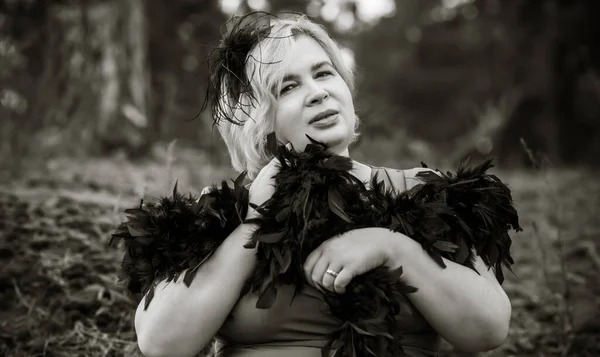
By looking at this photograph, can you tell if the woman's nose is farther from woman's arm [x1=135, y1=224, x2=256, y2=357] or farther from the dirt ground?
the dirt ground

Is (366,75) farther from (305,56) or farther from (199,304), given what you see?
(199,304)

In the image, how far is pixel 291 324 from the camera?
6.40 ft

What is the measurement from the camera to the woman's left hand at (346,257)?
184 centimetres

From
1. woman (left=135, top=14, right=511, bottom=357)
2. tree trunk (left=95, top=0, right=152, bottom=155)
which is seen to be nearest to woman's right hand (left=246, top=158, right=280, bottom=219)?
woman (left=135, top=14, right=511, bottom=357)

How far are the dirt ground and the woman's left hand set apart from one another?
48.8 inches

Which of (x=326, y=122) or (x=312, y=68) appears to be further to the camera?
(x=312, y=68)

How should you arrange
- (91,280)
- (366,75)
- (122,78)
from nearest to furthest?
(91,280)
(122,78)
(366,75)

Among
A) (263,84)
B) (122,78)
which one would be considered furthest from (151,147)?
(263,84)

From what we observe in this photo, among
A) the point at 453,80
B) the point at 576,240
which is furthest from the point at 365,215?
the point at 453,80

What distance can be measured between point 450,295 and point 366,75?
64.4 feet

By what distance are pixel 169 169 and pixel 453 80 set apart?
1855 cm

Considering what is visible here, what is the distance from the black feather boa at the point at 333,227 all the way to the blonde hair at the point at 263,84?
38 cm

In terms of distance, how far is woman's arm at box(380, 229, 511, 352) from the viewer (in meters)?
1.90

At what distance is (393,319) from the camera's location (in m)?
1.88
